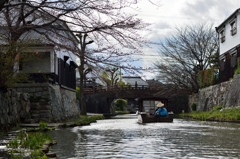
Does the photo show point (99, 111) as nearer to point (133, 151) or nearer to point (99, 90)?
point (99, 90)

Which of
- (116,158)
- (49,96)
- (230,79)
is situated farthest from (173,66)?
(116,158)

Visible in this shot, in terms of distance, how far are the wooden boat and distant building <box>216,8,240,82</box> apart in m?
6.91

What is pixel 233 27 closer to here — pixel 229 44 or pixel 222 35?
pixel 229 44

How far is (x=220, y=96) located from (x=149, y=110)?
8.22 meters

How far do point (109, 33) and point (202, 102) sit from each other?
2943 centimetres

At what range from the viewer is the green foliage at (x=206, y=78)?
35353mm

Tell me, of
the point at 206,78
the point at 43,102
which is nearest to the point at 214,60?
the point at 206,78

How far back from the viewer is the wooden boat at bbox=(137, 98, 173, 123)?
922 inches

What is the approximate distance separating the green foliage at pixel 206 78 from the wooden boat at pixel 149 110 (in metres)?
9.73

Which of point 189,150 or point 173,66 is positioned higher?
point 173,66

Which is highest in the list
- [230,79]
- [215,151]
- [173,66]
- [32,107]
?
[173,66]

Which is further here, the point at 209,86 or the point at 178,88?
the point at 178,88

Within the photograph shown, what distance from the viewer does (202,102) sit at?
38.2 metres

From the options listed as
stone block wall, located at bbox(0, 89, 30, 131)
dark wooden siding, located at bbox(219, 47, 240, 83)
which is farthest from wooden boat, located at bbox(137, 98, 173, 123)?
stone block wall, located at bbox(0, 89, 30, 131)
